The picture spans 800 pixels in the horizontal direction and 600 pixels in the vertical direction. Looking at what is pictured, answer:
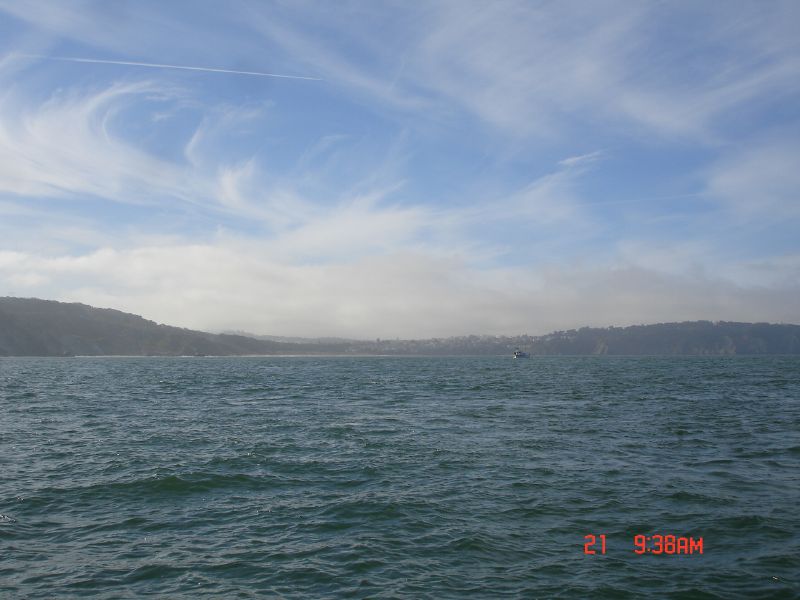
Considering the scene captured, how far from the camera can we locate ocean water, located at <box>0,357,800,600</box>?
14.8 metres

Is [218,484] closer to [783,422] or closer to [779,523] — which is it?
[779,523]

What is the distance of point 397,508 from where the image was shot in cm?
2106

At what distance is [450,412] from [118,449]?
27.3 m

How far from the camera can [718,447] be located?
106 feet

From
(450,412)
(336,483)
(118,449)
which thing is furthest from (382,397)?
(336,483)

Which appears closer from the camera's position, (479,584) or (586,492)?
(479,584)

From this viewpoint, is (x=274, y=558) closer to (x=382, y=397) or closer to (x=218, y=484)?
(x=218, y=484)

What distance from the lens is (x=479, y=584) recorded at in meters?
14.7

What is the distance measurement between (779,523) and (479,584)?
11.0 metres

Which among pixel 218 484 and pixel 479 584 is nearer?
pixel 479 584

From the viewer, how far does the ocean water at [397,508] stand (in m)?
14.8

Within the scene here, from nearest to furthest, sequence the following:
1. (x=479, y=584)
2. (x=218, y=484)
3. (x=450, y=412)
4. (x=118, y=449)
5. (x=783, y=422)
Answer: (x=479, y=584)
(x=218, y=484)
(x=118, y=449)
(x=783, y=422)
(x=450, y=412)

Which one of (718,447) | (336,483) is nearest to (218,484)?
(336,483)

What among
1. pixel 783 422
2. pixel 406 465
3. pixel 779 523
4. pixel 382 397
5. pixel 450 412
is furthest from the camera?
pixel 382 397
